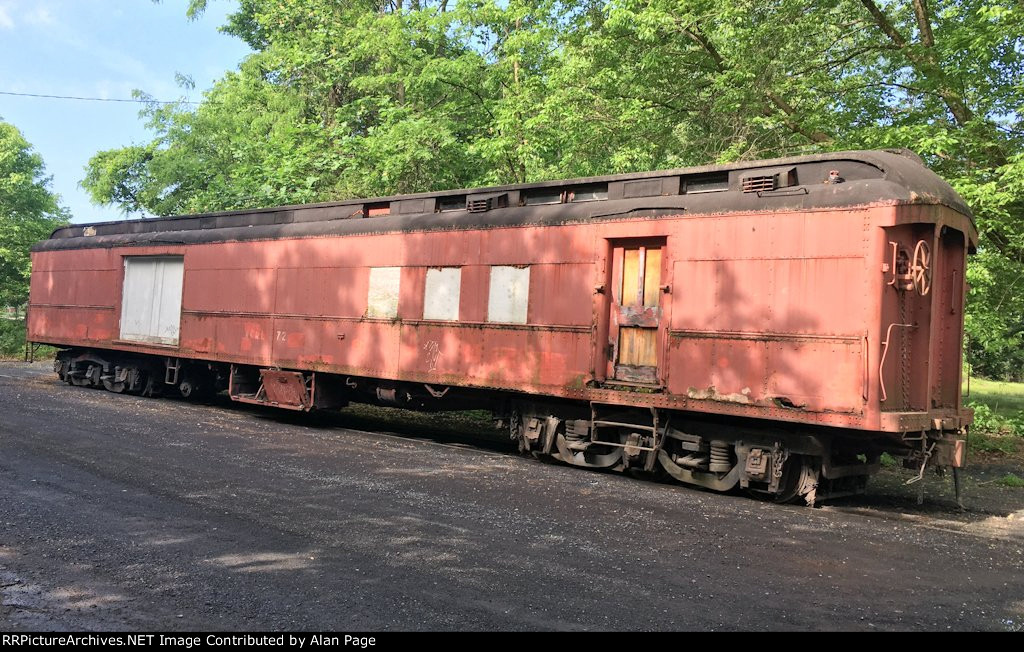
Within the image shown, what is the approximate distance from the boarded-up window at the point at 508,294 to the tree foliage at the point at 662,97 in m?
4.98

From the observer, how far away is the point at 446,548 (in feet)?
19.3

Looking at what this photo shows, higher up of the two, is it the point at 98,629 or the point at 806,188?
the point at 806,188

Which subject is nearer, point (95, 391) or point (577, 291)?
point (577, 291)

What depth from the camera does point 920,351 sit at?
840 cm

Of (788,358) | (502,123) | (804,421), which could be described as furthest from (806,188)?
(502,123)

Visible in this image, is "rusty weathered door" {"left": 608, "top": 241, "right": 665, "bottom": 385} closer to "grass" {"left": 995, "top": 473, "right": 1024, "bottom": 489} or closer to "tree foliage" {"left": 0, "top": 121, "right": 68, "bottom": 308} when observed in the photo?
"grass" {"left": 995, "top": 473, "right": 1024, "bottom": 489}

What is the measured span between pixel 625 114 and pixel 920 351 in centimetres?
777

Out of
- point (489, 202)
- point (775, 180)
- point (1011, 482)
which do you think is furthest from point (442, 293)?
point (1011, 482)

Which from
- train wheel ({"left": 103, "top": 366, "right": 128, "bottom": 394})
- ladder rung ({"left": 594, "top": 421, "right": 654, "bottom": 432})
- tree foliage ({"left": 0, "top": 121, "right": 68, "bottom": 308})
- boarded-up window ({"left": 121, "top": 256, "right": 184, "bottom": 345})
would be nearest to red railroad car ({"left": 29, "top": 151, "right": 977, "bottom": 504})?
ladder rung ({"left": 594, "top": 421, "right": 654, "bottom": 432})

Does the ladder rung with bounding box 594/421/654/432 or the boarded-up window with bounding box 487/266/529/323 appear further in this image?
the boarded-up window with bounding box 487/266/529/323

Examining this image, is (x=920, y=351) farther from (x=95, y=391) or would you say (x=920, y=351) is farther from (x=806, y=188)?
(x=95, y=391)

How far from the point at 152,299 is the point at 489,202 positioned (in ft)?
28.9

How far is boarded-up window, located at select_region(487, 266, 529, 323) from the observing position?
10594 millimetres

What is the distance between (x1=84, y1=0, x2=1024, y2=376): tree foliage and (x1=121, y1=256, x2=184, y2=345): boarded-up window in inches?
187
